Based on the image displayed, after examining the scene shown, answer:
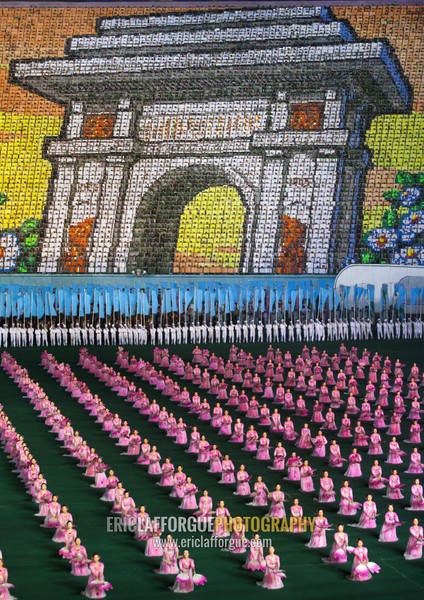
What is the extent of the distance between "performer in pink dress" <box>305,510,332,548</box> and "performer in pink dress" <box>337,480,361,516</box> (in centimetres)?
166

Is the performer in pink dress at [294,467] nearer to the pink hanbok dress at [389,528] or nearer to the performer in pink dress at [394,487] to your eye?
the performer in pink dress at [394,487]

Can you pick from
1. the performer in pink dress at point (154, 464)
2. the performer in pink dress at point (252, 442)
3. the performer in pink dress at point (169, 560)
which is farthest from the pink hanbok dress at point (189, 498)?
the performer in pink dress at point (252, 442)

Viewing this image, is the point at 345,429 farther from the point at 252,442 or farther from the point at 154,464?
the point at 154,464

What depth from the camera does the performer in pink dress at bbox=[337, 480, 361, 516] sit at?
23.4 m

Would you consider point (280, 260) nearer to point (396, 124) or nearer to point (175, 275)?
point (175, 275)

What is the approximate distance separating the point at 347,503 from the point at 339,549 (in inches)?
103

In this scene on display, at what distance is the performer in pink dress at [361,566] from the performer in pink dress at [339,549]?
512 millimetres

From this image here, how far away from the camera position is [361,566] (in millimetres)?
20156

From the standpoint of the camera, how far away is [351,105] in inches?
2055

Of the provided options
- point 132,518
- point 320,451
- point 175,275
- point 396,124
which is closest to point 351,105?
point 396,124

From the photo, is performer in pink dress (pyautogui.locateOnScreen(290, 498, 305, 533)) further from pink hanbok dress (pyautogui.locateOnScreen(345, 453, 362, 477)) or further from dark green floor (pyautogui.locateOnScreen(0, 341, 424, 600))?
pink hanbok dress (pyautogui.locateOnScreen(345, 453, 362, 477))

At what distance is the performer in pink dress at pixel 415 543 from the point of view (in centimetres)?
2100

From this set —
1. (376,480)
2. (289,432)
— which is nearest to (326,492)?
(376,480)

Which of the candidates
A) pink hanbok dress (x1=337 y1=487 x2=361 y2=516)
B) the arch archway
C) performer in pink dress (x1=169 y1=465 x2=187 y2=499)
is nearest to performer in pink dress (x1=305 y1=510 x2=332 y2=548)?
pink hanbok dress (x1=337 y1=487 x2=361 y2=516)
